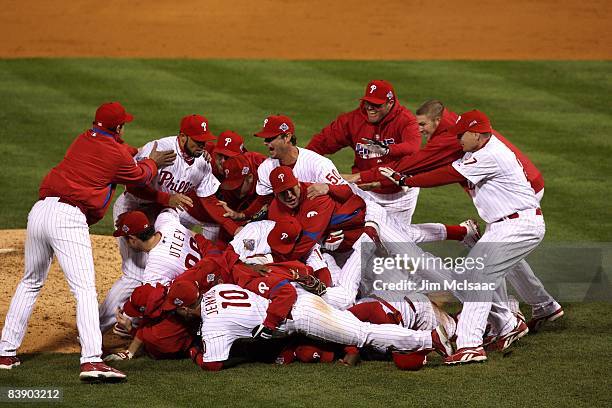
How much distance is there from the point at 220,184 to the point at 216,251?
93cm

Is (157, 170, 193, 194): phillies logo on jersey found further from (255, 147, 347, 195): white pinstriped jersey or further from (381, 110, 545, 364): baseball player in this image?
(381, 110, 545, 364): baseball player

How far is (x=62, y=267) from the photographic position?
7.73m

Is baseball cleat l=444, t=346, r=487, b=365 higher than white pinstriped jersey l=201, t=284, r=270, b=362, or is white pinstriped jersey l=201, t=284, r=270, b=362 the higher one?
white pinstriped jersey l=201, t=284, r=270, b=362

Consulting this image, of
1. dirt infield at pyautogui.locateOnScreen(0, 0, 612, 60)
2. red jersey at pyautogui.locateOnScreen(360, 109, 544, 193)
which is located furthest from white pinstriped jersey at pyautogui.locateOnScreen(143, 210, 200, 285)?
dirt infield at pyautogui.locateOnScreen(0, 0, 612, 60)

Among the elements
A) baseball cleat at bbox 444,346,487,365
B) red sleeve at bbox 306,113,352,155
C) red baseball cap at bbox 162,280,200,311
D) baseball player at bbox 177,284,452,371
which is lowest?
baseball cleat at bbox 444,346,487,365

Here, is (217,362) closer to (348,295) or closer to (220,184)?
(348,295)

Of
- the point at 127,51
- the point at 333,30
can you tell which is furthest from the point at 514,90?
the point at 127,51

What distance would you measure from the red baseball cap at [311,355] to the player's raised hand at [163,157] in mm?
1922

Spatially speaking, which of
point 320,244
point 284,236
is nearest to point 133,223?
point 284,236

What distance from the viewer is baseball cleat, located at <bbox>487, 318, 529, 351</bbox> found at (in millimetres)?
8359

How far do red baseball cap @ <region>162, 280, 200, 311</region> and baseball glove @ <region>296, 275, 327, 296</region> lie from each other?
749 millimetres

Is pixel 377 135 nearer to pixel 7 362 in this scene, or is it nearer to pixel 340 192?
pixel 340 192

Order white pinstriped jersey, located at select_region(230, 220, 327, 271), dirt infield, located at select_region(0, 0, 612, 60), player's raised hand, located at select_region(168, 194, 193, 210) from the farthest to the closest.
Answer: dirt infield, located at select_region(0, 0, 612, 60), player's raised hand, located at select_region(168, 194, 193, 210), white pinstriped jersey, located at select_region(230, 220, 327, 271)

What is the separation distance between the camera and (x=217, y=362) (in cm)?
779
